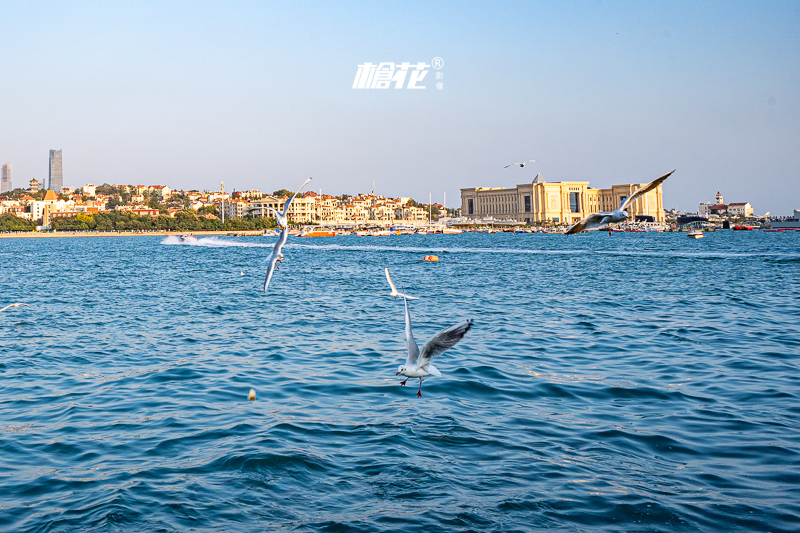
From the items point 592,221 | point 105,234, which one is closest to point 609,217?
point 592,221

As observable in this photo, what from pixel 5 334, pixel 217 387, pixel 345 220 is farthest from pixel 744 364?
pixel 345 220

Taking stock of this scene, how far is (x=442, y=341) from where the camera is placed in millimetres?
Result: 4996

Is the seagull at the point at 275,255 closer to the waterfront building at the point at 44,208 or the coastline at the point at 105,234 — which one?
the coastline at the point at 105,234

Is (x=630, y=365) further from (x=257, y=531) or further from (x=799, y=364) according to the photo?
(x=257, y=531)

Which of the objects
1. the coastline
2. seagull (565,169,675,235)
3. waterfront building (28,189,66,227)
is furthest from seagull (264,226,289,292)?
waterfront building (28,189,66,227)

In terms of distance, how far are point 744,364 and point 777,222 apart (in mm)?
127457

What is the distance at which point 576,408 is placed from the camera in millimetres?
8602

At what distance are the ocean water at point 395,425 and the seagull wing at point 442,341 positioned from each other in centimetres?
139

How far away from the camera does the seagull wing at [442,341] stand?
4.67 metres

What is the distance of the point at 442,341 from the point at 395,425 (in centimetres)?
325

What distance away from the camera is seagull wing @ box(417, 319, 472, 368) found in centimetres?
467

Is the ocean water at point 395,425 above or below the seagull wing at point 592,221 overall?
below

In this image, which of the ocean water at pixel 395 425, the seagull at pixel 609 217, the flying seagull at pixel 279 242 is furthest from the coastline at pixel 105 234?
the seagull at pixel 609 217

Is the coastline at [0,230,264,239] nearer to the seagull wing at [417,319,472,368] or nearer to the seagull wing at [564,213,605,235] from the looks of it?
the seagull wing at [564,213,605,235]
